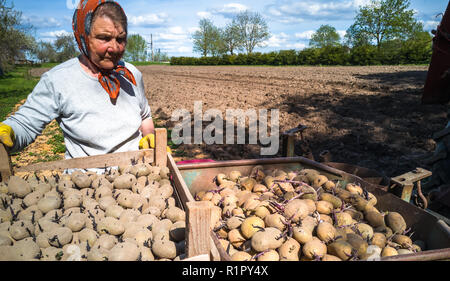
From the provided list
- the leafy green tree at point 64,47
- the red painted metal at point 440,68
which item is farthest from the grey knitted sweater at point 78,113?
the leafy green tree at point 64,47

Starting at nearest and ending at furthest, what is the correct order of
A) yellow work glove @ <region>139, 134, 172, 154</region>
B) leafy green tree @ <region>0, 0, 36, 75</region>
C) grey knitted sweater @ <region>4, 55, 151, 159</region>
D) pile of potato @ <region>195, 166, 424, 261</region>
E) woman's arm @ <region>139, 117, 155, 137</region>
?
pile of potato @ <region>195, 166, 424, 261</region>
grey knitted sweater @ <region>4, 55, 151, 159</region>
yellow work glove @ <region>139, 134, 172, 154</region>
woman's arm @ <region>139, 117, 155, 137</region>
leafy green tree @ <region>0, 0, 36, 75</region>

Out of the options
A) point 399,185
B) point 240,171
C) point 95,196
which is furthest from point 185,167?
point 399,185

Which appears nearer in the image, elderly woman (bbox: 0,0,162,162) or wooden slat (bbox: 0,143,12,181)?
wooden slat (bbox: 0,143,12,181)

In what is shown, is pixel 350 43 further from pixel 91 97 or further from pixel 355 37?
pixel 91 97

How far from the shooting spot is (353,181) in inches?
94.3

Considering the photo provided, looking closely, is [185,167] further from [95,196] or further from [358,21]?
[358,21]

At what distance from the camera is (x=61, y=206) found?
1.80 m

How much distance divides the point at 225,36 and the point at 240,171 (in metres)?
67.3

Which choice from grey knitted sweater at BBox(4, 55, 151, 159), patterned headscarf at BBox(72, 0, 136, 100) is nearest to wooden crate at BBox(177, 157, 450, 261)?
grey knitted sweater at BBox(4, 55, 151, 159)

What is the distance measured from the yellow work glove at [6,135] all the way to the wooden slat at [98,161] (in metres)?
0.29

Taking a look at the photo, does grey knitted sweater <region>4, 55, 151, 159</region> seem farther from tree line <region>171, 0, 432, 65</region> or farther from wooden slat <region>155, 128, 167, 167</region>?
tree line <region>171, 0, 432, 65</region>

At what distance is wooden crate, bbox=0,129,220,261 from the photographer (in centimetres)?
118

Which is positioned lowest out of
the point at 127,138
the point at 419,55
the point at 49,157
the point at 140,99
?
the point at 49,157

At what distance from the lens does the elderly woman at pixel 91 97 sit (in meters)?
2.30
